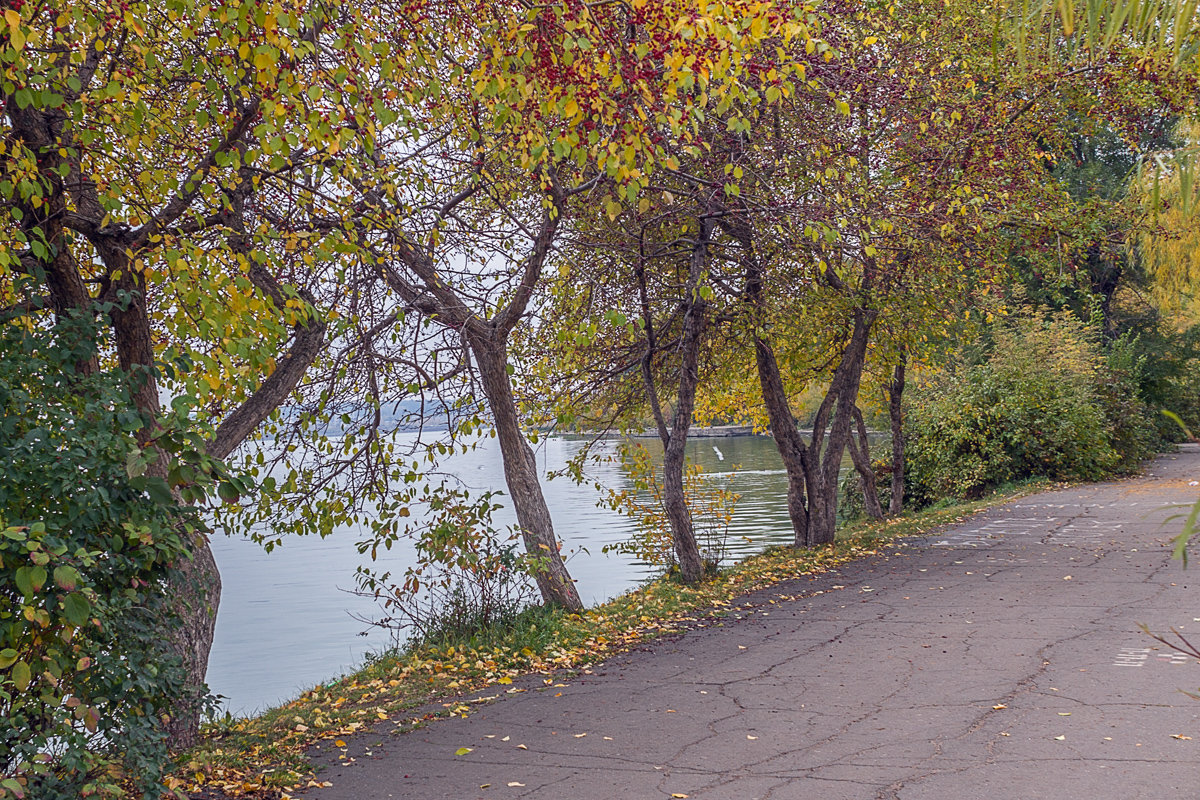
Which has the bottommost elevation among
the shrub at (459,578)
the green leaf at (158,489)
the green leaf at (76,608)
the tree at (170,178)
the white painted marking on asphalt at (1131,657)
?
the white painted marking on asphalt at (1131,657)

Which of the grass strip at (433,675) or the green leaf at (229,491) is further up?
the green leaf at (229,491)

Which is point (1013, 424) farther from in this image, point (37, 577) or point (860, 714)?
point (37, 577)

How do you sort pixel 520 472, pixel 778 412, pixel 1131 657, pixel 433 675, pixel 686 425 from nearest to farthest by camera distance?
1. pixel 1131 657
2. pixel 433 675
3. pixel 520 472
4. pixel 686 425
5. pixel 778 412

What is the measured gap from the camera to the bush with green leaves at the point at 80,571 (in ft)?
12.9

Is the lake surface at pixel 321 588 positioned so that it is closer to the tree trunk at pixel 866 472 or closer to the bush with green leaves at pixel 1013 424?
the tree trunk at pixel 866 472

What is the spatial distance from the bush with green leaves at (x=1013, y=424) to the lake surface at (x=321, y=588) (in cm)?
400

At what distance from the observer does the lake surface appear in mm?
13172

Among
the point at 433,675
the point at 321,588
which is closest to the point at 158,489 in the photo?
the point at 433,675

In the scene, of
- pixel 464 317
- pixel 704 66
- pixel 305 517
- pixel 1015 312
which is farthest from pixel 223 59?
pixel 1015 312

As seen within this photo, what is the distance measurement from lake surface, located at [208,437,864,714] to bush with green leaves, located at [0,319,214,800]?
5.48 feet

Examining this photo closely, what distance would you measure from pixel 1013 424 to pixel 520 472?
16661 millimetres

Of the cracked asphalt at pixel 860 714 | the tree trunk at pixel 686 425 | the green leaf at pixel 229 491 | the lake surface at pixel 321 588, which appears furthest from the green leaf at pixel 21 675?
the tree trunk at pixel 686 425

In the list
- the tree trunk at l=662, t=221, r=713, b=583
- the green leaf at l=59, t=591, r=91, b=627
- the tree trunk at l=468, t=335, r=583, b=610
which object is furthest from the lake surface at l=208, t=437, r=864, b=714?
the green leaf at l=59, t=591, r=91, b=627

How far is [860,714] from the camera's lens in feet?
20.2
